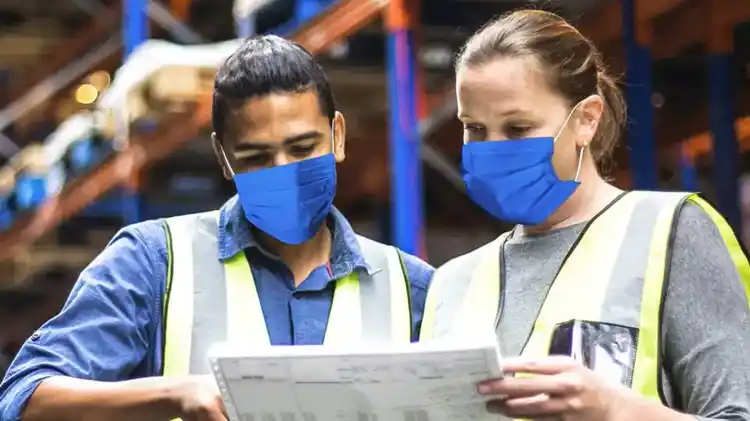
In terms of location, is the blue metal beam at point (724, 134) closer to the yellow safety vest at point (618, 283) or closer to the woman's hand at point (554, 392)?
the yellow safety vest at point (618, 283)

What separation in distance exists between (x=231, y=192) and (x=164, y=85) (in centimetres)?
415

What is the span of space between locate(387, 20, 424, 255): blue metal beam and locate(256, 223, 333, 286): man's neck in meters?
2.94

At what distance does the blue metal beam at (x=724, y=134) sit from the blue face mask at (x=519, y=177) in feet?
11.7

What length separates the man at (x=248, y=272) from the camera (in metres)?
2.10

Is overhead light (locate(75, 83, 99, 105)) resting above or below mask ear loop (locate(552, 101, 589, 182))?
above

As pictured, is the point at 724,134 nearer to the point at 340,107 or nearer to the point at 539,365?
the point at 340,107

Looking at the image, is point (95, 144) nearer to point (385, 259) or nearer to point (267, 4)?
point (267, 4)

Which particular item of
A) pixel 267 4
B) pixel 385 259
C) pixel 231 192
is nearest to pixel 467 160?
pixel 385 259

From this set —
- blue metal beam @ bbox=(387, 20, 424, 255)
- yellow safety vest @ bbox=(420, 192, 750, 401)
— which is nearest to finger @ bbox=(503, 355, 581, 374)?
yellow safety vest @ bbox=(420, 192, 750, 401)

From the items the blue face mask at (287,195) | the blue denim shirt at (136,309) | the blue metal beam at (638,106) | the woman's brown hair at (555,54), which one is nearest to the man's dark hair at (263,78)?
the blue face mask at (287,195)

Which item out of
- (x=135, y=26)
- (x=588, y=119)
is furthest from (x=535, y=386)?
(x=135, y=26)

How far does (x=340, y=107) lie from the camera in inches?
311

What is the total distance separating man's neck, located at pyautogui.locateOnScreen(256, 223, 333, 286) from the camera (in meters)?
2.34

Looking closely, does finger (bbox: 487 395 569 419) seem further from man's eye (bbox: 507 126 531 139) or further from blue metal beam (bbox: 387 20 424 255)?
blue metal beam (bbox: 387 20 424 255)
